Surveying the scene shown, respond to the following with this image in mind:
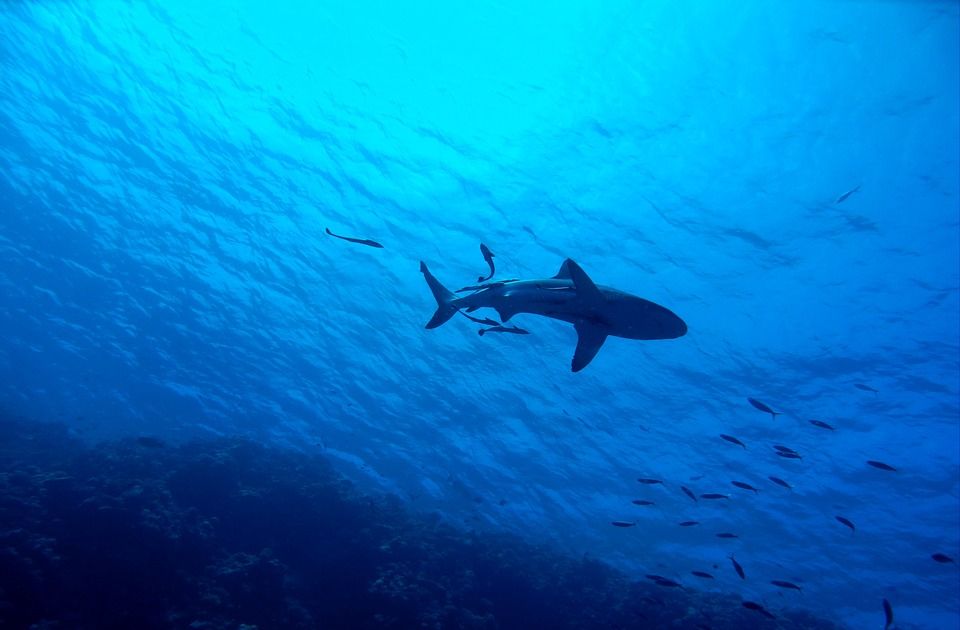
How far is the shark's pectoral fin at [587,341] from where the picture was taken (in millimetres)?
6305

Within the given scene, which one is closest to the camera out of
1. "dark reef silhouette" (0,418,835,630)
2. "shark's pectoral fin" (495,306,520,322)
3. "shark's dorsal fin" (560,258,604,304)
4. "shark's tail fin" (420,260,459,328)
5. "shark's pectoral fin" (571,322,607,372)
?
"shark's dorsal fin" (560,258,604,304)

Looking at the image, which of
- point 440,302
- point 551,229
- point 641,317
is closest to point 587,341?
point 641,317

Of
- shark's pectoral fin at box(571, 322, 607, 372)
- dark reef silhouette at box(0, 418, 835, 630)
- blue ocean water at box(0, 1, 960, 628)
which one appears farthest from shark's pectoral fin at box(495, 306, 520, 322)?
dark reef silhouette at box(0, 418, 835, 630)

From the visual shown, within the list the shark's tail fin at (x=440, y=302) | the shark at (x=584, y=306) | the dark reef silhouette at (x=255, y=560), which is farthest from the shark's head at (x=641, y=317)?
the dark reef silhouette at (x=255, y=560)

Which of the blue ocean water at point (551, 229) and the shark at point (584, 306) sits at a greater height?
the blue ocean water at point (551, 229)

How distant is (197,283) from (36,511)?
1366 cm

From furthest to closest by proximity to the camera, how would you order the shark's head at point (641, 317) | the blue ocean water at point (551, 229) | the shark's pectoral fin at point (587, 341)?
the blue ocean water at point (551, 229)
the shark's pectoral fin at point (587, 341)
the shark's head at point (641, 317)

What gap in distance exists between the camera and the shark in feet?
18.1

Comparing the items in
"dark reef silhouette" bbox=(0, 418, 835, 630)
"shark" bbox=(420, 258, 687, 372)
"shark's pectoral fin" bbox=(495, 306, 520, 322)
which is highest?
"shark" bbox=(420, 258, 687, 372)

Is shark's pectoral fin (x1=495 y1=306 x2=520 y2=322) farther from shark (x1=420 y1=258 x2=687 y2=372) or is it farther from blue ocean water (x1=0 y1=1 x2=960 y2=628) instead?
blue ocean water (x1=0 y1=1 x2=960 y2=628)

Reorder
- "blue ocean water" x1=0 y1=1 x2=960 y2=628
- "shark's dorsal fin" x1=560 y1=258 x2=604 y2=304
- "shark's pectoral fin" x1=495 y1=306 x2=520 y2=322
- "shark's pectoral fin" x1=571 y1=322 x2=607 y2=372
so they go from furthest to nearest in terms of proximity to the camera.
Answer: "blue ocean water" x1=0 y1=1 x2=960 y2=628 → "shark's pectoral fin" x1=495 y1=306 x2=520 y2=322 → "shark's pectoral fin" x1=571 y1=322 x2=607 y2=372 → "shark's dorsal fin" x1=560 y1=258 x2=604 y2=304

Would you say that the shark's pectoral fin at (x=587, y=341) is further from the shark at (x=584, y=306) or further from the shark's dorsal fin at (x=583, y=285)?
the shark's dorsal fin at (x=583, y=285)

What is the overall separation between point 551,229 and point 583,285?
1170 cm

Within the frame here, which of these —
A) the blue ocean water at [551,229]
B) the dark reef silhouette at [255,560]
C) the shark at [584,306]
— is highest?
the blue ocean water at [551,229]
